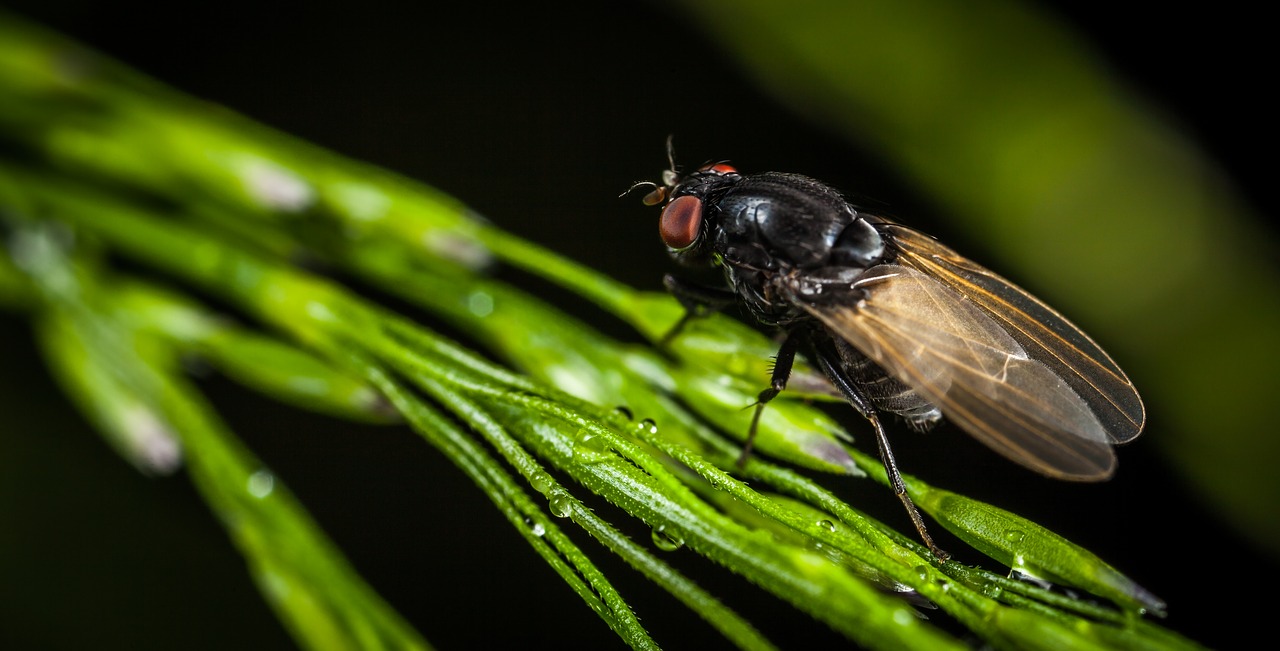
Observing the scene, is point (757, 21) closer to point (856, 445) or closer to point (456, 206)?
point (456, 206)

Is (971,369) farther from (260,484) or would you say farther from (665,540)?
(260,484)

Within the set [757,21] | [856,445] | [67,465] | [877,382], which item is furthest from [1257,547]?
[67,465]

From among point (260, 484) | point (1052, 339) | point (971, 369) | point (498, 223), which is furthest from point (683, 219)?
point (498, 223)

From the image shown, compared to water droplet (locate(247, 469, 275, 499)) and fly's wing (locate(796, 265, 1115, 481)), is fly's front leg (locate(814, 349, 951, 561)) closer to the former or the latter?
fly's wing (locate(796, 265, 1115, 481))

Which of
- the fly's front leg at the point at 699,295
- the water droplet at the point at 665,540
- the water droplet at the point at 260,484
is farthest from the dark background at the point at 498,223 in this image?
the water droplet at the point at 260,484

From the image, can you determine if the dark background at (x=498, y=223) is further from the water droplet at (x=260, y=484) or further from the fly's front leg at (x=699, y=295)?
the water droplet at (x=260, y=484)
